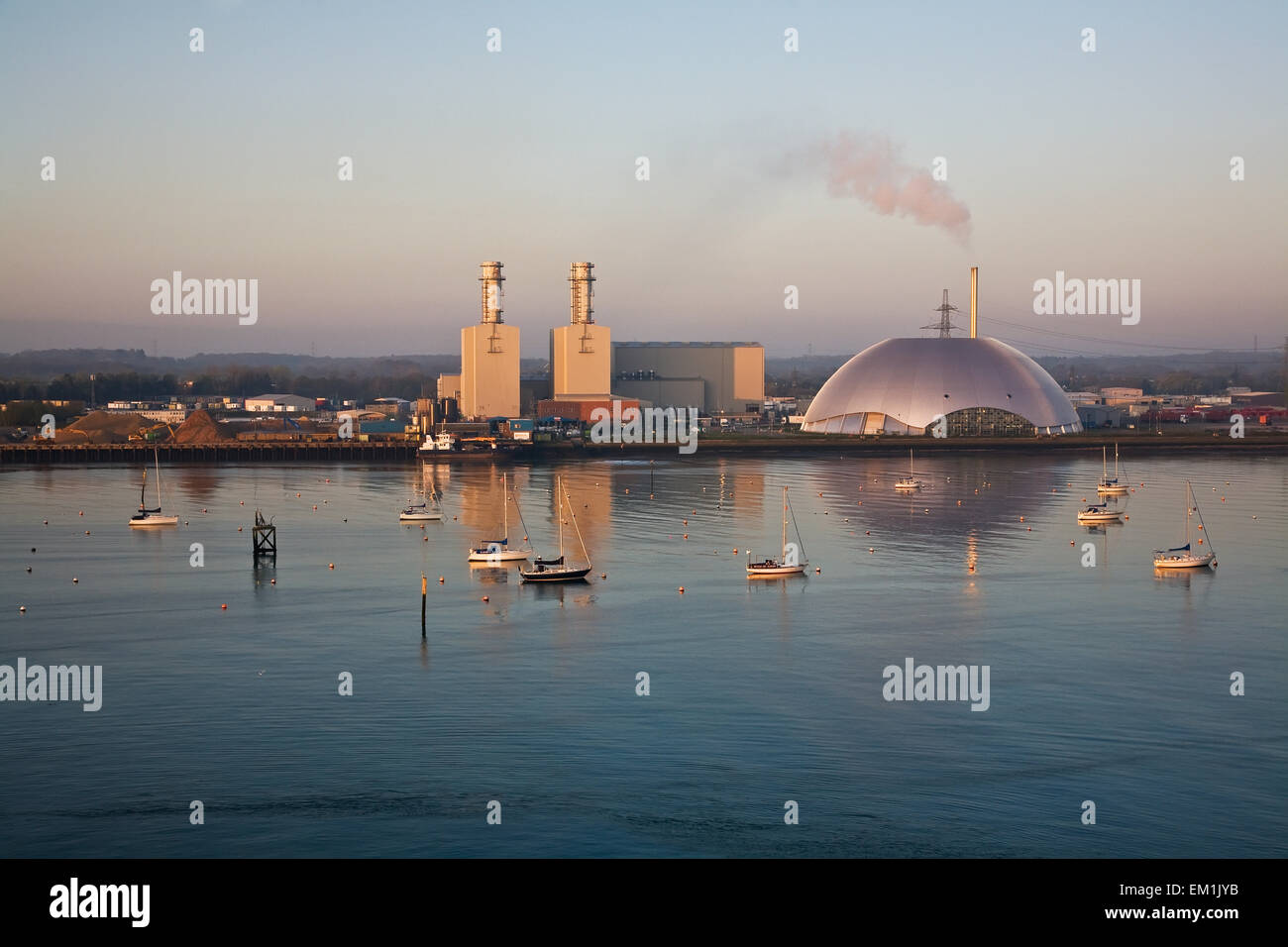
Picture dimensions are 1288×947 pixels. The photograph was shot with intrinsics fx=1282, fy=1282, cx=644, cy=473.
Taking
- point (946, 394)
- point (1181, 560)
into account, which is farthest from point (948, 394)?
point (1181, 560)

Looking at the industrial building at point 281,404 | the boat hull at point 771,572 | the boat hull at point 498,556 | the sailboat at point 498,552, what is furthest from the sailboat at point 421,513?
the industrial building at point 281,404

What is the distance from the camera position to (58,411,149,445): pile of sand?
11312 centimetres

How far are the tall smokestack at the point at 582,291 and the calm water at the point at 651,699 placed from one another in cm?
6112

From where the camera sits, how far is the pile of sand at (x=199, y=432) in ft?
369

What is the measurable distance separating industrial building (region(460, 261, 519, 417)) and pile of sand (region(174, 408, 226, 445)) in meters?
21.9

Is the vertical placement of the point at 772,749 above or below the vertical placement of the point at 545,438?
below

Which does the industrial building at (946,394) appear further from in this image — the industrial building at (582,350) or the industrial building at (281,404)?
the industrial building at (281,404)

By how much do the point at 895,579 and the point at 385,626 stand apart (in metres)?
17.6

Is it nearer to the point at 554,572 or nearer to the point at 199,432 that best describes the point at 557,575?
the point at 554,572

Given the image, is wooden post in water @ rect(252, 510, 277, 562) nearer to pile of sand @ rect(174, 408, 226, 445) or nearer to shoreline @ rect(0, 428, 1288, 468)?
shoreline @ rect(0, 428, 1288, 468)

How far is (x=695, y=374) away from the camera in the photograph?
5300 inches

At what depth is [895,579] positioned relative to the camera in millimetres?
43531
